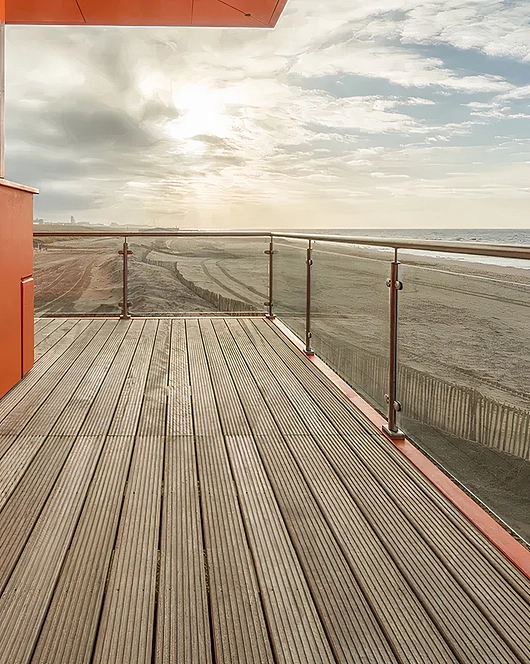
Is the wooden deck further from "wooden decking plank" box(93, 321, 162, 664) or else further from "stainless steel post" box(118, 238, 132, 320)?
"stainless steel post" box(118, 238, 132, 320)

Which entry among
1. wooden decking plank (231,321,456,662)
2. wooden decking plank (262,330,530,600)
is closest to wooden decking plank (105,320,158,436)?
wooden decking plank (231,321,456,662)


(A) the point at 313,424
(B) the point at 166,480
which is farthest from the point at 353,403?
(B) the point at 166,480

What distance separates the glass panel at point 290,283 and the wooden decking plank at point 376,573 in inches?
83.9

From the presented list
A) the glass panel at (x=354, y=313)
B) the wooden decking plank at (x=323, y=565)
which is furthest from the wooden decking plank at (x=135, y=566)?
the glass panel at (x=354, y=313)

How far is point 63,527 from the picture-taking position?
168 centimetres

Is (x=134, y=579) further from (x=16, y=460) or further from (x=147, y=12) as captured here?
(x=147, y=12)

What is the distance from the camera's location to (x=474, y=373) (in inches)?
68.9

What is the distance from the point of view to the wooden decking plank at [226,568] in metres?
1.21

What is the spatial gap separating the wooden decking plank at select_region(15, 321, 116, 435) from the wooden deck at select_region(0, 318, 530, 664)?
0.01 metres

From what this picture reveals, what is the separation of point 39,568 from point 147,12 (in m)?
4.49

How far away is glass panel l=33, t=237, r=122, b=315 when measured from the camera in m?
5.13

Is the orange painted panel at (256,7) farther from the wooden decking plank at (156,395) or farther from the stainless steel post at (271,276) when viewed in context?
the wooden decking plank at (156,395)

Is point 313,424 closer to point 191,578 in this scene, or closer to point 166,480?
point 166,480

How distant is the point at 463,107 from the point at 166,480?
4082 cm
